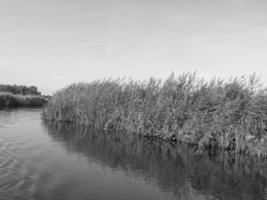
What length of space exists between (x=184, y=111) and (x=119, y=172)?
26.2 feet

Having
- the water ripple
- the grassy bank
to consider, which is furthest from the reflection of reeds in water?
the grassy bank

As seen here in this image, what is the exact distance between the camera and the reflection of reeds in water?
8494 millimetres

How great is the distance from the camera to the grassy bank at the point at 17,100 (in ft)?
135

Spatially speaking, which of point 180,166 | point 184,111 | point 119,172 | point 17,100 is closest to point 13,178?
point 119,172

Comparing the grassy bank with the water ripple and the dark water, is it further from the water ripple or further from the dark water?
the water ripple

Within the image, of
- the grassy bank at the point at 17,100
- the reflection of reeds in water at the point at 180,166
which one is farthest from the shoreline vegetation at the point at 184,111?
the grassy bank at the point at 17,100

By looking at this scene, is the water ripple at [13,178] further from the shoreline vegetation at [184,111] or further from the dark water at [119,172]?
the shoreline vegetation at [184,111]

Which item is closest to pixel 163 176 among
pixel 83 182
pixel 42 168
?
pixel 83 182

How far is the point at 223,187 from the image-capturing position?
8.80 meters

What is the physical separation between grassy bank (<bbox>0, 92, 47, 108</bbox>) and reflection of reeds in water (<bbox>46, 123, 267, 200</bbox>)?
29.6m

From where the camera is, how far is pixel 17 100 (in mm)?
44219

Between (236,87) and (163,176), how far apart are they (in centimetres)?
849

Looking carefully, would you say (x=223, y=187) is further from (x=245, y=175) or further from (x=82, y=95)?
(x=82, y=95)

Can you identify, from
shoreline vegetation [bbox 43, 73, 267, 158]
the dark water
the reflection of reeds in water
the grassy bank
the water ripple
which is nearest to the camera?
the water ripple
